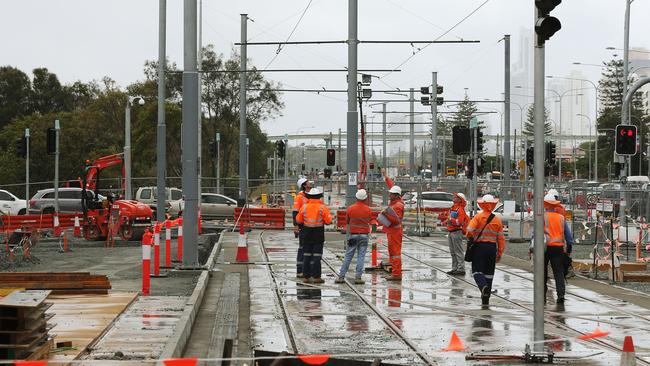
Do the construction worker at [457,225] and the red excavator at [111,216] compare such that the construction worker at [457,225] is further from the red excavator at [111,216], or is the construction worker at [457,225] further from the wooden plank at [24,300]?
the red excavator at [111,216]

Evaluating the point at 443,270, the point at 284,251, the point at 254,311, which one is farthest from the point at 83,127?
the point at 254,311

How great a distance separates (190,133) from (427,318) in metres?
8.34

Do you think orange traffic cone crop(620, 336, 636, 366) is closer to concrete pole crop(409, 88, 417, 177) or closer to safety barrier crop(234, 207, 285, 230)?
safety barrier crop(234, 207, 285, 230)

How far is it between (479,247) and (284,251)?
14213 mm

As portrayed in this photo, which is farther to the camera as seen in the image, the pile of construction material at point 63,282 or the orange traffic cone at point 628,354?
the pile of construction material at point 63,282

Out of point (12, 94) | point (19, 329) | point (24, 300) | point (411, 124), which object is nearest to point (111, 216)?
point (24, 300)

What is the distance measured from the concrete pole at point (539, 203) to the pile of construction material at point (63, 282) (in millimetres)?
8251

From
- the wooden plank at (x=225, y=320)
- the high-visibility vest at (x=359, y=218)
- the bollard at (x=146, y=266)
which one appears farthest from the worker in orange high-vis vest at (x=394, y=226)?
the bollard at (x=146, y=266)

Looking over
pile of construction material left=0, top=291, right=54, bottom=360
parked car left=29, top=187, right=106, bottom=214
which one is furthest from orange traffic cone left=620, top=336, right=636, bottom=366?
parked car left=29, top=187, right=106, bottom=214

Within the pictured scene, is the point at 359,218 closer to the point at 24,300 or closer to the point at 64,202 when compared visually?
the point at 24,300

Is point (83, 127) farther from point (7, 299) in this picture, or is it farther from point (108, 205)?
point (7, 299)

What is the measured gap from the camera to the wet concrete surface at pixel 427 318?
13.1 m

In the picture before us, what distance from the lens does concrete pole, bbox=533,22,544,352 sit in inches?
475

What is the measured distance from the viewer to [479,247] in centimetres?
1767
